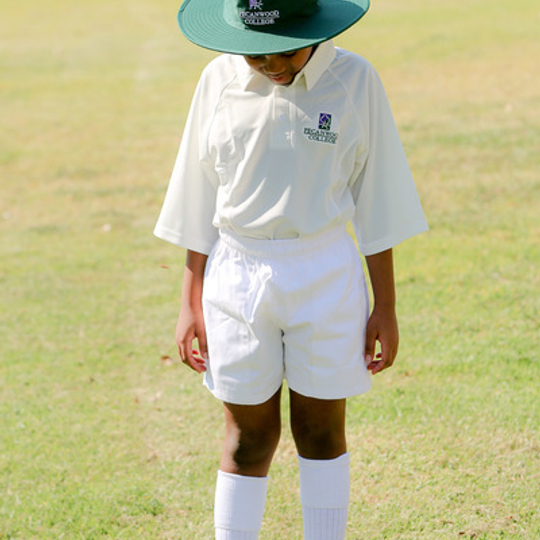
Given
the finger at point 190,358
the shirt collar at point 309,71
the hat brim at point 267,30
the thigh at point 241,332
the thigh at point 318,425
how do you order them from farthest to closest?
the finger at point 190,358
the thigh at point 318,425
the thigh at point 241,332
the shirt collar at point 309,71
the hat brim at point 267,30

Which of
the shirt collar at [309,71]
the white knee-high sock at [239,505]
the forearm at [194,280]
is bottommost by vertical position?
the white knee-high sock at [239,505]

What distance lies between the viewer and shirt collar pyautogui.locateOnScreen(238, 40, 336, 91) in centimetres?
233

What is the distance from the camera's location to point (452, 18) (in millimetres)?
15539

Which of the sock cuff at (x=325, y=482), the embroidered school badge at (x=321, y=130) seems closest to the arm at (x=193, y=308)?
the sock cuff at (x=325, y=482)

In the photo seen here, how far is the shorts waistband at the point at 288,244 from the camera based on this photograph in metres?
2.42

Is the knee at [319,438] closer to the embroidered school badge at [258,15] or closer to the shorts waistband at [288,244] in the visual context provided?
the shorts waistband at [288,244]

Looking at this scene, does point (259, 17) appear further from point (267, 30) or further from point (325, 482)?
point (325, 482)

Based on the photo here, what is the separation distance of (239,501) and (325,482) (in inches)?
9.5

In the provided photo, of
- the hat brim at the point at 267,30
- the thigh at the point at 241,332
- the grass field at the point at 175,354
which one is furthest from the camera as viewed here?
the grass field at the point at 175,354

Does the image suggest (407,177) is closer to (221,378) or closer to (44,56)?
(221,378)

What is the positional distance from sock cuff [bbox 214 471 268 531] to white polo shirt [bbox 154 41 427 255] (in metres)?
0.69

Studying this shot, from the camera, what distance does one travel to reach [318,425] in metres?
2.59

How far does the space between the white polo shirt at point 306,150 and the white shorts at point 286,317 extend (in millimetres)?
68

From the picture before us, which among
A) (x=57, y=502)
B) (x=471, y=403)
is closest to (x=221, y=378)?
(x=57, y=502)
